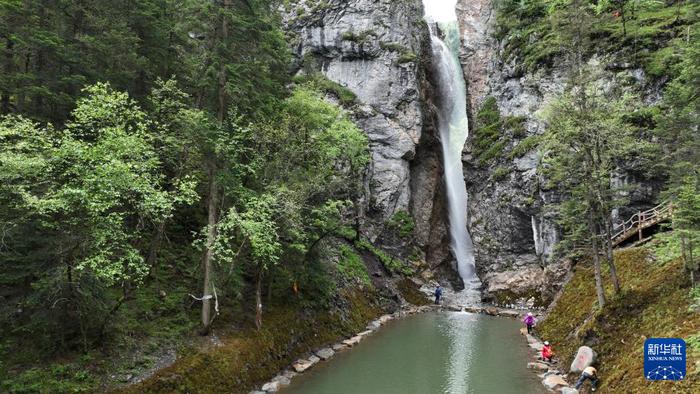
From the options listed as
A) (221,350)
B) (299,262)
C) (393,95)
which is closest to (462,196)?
(393,95)

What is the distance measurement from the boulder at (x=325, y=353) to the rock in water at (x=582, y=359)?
10831 millimetres

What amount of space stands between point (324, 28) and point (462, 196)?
25.5 meters

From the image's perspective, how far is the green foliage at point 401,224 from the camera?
40812mm

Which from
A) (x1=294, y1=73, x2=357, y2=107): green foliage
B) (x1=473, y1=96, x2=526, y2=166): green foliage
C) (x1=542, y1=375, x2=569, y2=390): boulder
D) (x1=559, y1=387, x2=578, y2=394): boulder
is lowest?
(x1=542, y1=375, x2=569, y2=390): boulder

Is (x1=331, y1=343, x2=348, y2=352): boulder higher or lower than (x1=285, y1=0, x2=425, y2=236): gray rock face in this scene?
lower

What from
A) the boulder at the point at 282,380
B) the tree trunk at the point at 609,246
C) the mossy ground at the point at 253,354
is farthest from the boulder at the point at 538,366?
the boulder at the point at 282,380

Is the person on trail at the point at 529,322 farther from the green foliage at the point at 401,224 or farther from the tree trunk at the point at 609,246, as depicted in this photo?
the green foliage at the point at 401,224

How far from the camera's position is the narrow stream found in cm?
1690

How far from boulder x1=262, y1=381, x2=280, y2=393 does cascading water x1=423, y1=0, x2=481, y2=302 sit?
3076 centimetres

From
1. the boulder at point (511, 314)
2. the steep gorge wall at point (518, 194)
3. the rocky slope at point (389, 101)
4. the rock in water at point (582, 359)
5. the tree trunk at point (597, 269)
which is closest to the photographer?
the rock in water at point (582, 359)

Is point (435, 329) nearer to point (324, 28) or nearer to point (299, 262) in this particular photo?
point (299, 262)

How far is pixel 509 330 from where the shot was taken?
1060 inches

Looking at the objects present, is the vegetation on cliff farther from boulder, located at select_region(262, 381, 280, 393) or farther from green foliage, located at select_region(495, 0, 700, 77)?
green foliage, located at select_region(495, 0, 700, 77)

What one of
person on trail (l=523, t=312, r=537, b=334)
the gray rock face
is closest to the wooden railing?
person on trail (l=523, t=312, r=537, b=334)
